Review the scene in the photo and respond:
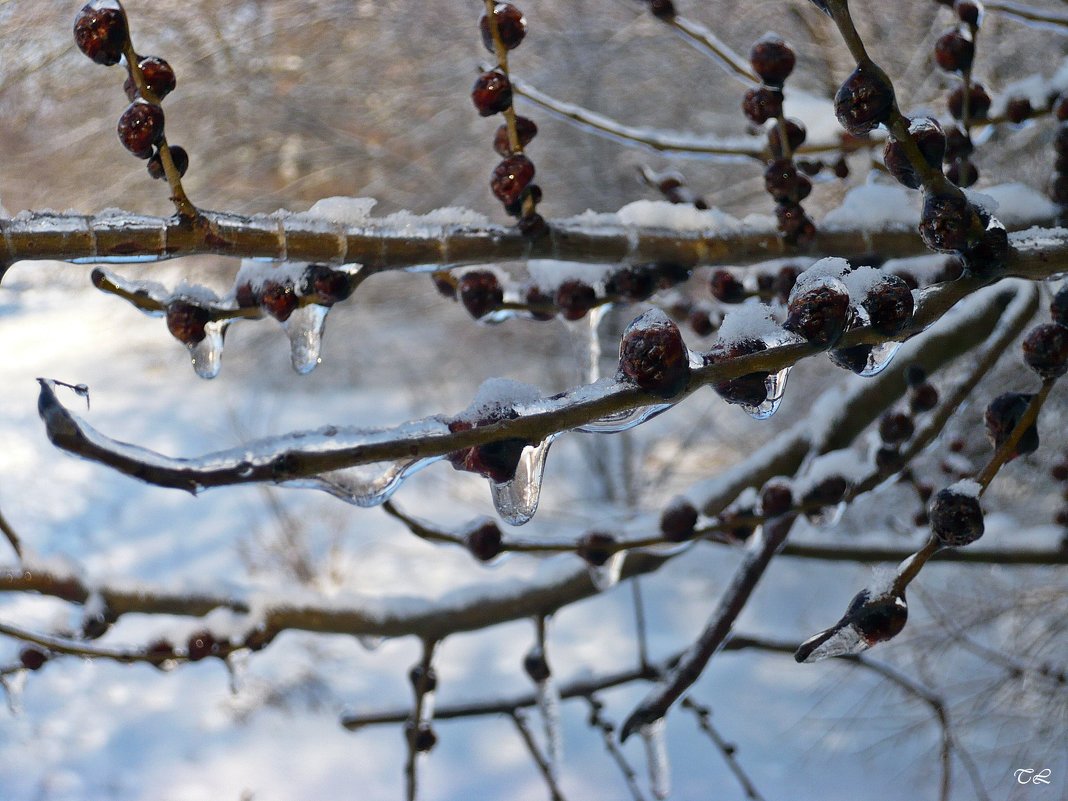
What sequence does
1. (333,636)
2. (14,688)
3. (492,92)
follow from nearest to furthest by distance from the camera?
(492,92), (14,688), (333,636)

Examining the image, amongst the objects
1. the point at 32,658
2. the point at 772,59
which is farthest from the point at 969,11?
the point at 32,658

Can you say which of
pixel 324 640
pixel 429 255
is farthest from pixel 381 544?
pixel 429 255

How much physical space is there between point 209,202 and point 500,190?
102 inches

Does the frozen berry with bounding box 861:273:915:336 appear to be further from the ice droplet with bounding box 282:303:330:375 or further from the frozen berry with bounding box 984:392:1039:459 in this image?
the ice droplet with bounding box 282:303:330:375

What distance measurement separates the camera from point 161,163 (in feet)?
1.53

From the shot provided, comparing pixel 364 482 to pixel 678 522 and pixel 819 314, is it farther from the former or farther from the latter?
pixel 678 522

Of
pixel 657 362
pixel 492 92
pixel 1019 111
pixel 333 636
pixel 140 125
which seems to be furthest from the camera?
pixel 333 636

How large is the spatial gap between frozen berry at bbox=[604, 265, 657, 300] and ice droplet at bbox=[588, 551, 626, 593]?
250mm

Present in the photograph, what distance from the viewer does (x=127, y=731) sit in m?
2.40

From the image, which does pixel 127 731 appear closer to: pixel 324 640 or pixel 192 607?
pixel 324 640

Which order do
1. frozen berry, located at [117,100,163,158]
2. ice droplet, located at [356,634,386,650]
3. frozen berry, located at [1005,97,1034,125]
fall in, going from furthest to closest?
ice droplet, located at [356,634,386,650]
frozen berry, located at [1005,97,1034,125]
frozen berry, located at [117,100,163,158]

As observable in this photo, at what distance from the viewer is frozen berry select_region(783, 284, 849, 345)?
1.14 feet

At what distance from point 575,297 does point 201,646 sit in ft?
1.39
